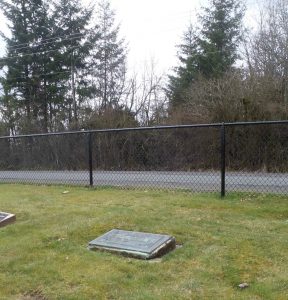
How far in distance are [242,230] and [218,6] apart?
75.6 feet

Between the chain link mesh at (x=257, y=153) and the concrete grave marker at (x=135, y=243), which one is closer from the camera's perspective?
the concrete grave marker at (x=135, y=243)

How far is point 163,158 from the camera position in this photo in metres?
10.9

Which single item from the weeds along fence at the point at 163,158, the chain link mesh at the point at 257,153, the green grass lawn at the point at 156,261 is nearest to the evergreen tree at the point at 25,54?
the weeds along fence at the point at 163,158

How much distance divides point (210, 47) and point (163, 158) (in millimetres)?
15753

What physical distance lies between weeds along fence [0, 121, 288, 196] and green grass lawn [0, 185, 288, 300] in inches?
73.3

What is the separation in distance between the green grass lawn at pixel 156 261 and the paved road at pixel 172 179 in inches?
37.5

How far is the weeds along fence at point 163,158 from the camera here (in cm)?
902

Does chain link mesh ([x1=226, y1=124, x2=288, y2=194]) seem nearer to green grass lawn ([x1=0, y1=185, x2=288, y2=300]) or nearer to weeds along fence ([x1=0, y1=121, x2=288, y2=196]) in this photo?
weeds along fence ([x1=0, y1=121, x2=288, y2=196])

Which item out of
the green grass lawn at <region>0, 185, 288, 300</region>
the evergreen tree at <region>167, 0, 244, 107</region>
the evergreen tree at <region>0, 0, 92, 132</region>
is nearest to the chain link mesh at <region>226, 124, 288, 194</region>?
the green grass lawn at <region>0, 185, 288, 300</region>

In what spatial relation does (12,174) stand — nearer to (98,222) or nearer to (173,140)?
(173,140)

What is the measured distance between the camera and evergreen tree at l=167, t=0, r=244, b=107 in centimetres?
2466

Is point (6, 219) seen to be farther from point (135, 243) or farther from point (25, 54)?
point (25, 54)

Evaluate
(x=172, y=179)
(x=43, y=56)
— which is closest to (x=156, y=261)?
(x=172, y=179)

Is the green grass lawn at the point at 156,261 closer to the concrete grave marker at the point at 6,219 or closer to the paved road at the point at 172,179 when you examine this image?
the concrete grave marker at the point at 6,219
